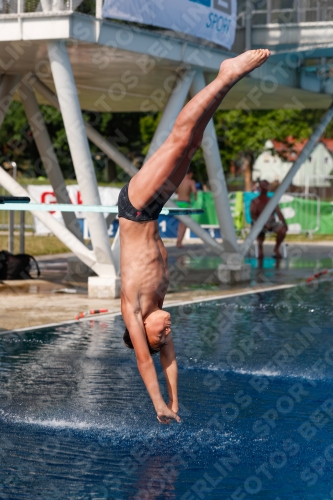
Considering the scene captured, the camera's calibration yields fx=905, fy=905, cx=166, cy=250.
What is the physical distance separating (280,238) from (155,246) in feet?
56.2

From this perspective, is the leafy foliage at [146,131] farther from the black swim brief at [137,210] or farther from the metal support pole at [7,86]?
the black swim brief at [137,210]

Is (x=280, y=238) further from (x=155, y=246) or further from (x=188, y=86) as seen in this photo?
(x=155, y=246)

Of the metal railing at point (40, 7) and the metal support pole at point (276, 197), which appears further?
the metal support pole at point (276, 197)

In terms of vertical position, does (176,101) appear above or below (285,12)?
below

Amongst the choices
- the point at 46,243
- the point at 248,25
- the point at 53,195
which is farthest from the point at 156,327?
the point at 53,195

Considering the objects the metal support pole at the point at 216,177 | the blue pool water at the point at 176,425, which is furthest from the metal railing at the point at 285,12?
the blue pool water at the point at 176,425

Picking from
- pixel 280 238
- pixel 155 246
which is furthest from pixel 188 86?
pixel 155 246

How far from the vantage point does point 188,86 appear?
15.6 meters

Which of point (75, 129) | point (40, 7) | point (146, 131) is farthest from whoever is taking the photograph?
point (146, 131)

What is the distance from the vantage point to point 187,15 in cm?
1477

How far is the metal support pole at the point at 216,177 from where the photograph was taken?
1605cm

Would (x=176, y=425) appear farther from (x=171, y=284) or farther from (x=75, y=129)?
(x=171, y=284)

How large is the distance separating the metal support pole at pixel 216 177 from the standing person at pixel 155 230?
31.7 feet

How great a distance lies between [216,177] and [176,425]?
9656mm
